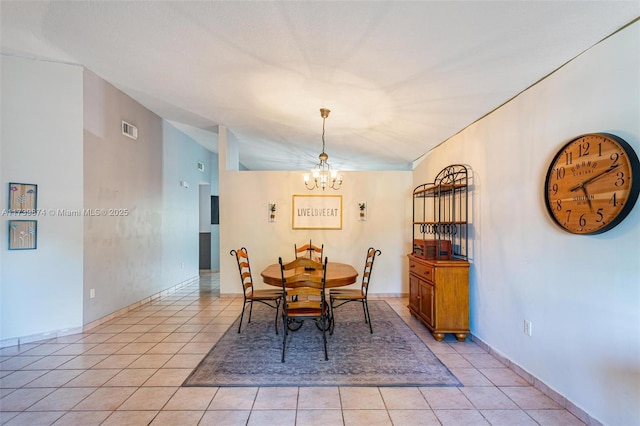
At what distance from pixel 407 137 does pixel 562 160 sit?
7.20ft

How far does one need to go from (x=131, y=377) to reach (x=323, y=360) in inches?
64.1

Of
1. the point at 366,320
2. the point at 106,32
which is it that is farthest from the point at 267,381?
the point at 106,32

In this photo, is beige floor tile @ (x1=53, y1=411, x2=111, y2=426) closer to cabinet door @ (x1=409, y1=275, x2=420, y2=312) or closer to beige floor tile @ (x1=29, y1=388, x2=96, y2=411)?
beige floor tile @ (x1=29, y1=388, x2=96, y2=411)

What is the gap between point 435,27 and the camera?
1843 millimetres

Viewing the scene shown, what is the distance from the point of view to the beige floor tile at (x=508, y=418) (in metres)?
1.83

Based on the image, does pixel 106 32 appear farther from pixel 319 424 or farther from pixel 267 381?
pixel 319 424

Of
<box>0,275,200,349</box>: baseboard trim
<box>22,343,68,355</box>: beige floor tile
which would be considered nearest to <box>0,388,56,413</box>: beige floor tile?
<box>22,343,68,355</box>: beige floor tile

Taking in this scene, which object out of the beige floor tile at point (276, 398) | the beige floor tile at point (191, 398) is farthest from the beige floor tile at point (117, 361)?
the beige floor tile at point (276, 398)

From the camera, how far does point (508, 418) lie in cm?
188

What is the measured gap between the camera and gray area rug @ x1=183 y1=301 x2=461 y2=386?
232 centimetres

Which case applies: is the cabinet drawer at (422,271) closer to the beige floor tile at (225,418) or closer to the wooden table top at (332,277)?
the wooden table top at (332,277)

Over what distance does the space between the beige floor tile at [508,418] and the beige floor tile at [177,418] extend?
1919mm

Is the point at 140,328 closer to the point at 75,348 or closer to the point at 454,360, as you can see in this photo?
the point at 75,348

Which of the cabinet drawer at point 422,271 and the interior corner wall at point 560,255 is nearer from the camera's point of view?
the interior corner wall at point 560,255
